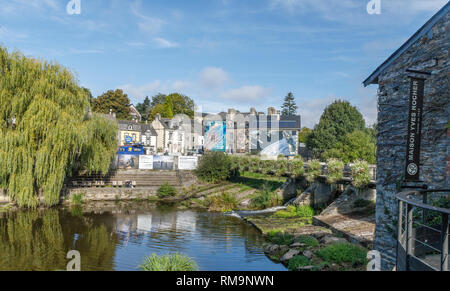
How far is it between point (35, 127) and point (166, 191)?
1108cm

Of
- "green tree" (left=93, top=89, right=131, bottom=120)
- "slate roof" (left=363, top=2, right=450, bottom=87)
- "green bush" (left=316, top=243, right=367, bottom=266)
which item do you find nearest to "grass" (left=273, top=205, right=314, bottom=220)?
"green bush" (left=316, top=243, right=367, bottom=266)

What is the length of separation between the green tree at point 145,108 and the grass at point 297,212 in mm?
70451

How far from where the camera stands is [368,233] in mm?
13766

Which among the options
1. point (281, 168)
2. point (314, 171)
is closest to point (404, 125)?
point (314, 171)

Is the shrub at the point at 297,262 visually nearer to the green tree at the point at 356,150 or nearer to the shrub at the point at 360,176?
the shrub at the point at 360,176

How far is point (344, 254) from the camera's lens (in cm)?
1173

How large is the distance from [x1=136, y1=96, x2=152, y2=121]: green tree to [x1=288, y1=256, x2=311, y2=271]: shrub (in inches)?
3110

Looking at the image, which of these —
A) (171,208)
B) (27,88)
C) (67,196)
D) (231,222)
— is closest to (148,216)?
(171,208)

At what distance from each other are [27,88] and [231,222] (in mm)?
14787

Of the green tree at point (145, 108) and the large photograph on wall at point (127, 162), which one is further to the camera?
the green tree at point (145, 108)

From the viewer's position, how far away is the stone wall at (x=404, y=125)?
9.20 m

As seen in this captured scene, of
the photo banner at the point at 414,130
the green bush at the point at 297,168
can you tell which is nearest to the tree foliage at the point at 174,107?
the green bush at the point at 297,168

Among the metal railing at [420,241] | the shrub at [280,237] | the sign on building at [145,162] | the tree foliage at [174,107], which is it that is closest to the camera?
the metal railing at [420,241]
